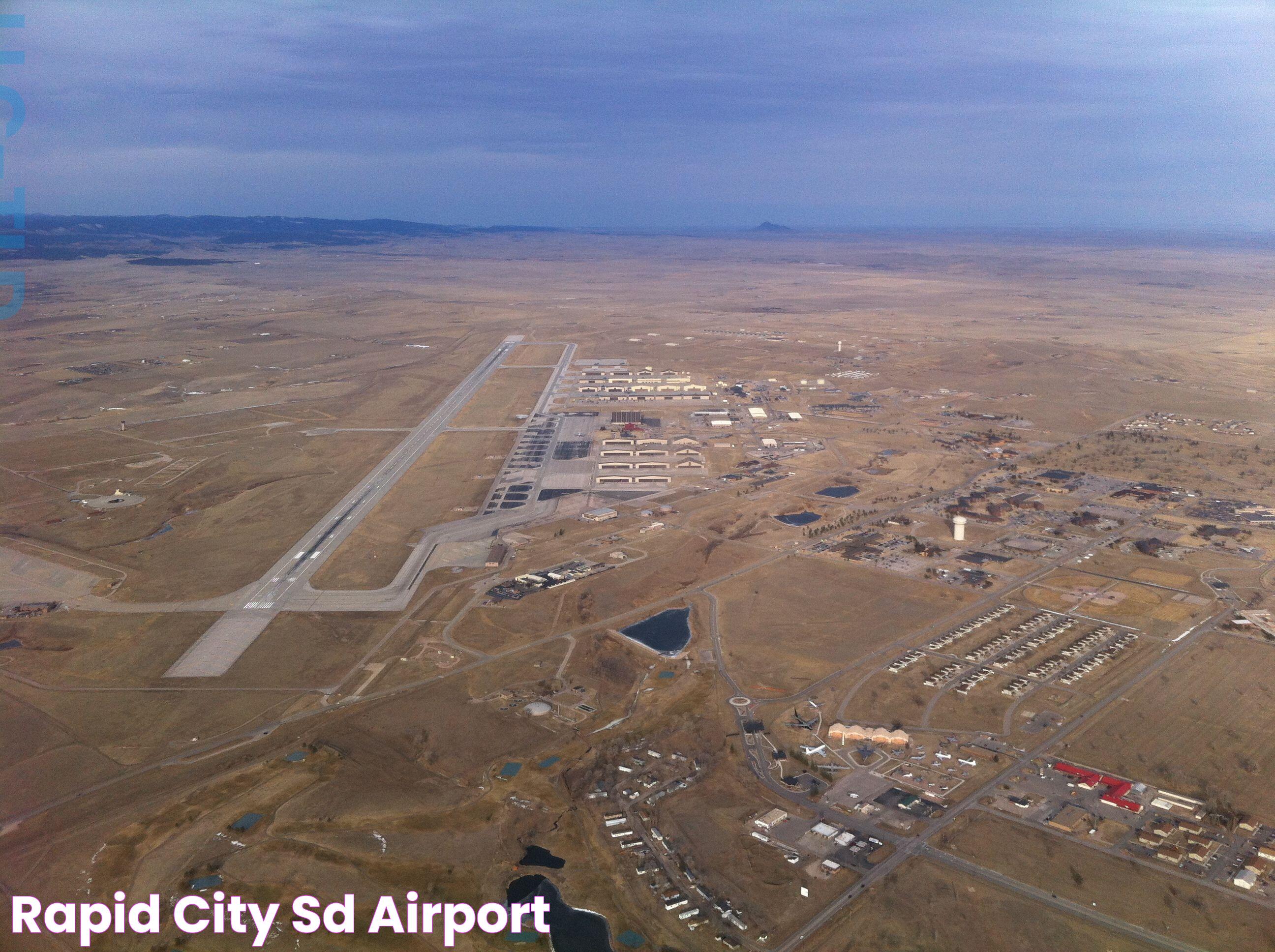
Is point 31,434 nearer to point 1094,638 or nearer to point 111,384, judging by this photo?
point 111,384

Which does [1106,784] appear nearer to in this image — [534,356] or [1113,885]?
[1113,885]

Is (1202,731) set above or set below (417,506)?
below

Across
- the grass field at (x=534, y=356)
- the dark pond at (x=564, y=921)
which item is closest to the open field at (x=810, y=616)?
the dark pond at (x=564, y=921)

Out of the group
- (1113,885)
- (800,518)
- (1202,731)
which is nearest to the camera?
(1113,885)

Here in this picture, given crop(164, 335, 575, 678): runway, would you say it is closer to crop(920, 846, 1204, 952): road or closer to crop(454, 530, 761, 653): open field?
crop(454, 530, 761, 653): open field

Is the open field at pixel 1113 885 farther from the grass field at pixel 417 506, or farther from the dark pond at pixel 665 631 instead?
the grass field at pixel 417 506

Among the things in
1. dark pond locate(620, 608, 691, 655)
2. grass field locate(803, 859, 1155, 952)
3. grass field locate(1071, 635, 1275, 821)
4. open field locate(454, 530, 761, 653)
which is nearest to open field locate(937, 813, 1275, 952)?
grass field locate(803, 859, 1155, 952)

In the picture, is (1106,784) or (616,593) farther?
(616,593)

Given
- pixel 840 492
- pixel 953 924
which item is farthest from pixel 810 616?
pixel 840 492
